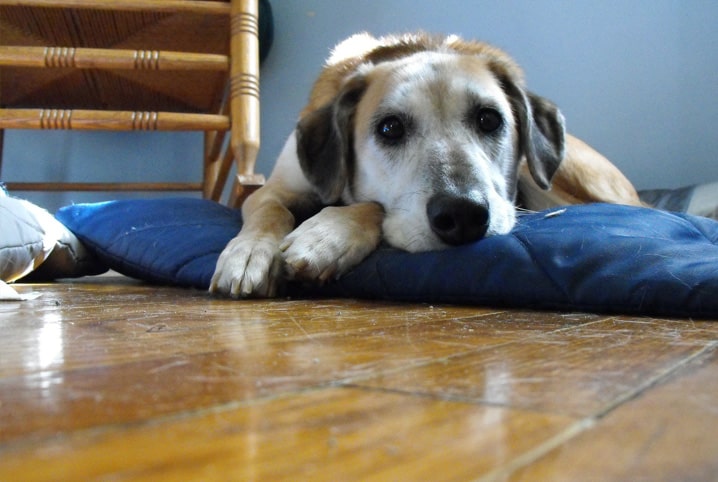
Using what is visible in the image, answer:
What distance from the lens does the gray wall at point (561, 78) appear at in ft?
7.97

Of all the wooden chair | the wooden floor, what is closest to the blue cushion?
the wooden floor

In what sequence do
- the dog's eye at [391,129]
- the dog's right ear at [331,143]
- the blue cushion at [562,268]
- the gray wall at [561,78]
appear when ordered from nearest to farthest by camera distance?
the blue cushion at [562,268] → the dog's eye at [391,129] → the dog's right ear at [331,143] → the gray wall at [561,78]

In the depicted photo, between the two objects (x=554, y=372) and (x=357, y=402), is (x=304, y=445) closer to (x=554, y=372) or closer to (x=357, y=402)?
(x=357, y=402)

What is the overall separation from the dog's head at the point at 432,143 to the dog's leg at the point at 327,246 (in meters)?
0.06

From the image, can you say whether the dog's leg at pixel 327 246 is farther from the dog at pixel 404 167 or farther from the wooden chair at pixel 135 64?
the wooden chair at pixel 135 64

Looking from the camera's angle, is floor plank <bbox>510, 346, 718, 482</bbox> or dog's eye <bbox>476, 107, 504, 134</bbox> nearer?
floor plank <bbox>510, 346, 718, 482</bbox>

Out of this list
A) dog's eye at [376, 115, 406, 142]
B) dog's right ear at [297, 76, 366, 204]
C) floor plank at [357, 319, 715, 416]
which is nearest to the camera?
floor plank at [357, 319, 715, 416]

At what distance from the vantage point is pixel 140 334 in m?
0.65

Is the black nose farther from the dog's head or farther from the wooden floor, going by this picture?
the wooden floor

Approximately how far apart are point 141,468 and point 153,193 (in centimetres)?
294

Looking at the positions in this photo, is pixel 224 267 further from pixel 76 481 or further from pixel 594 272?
pixel 76 481

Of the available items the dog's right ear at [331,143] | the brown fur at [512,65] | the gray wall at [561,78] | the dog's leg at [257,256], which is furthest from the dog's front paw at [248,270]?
the gray wall at [561,78]

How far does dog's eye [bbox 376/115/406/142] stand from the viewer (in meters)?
1.29

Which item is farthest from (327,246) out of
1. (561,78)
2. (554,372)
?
(561,78)
